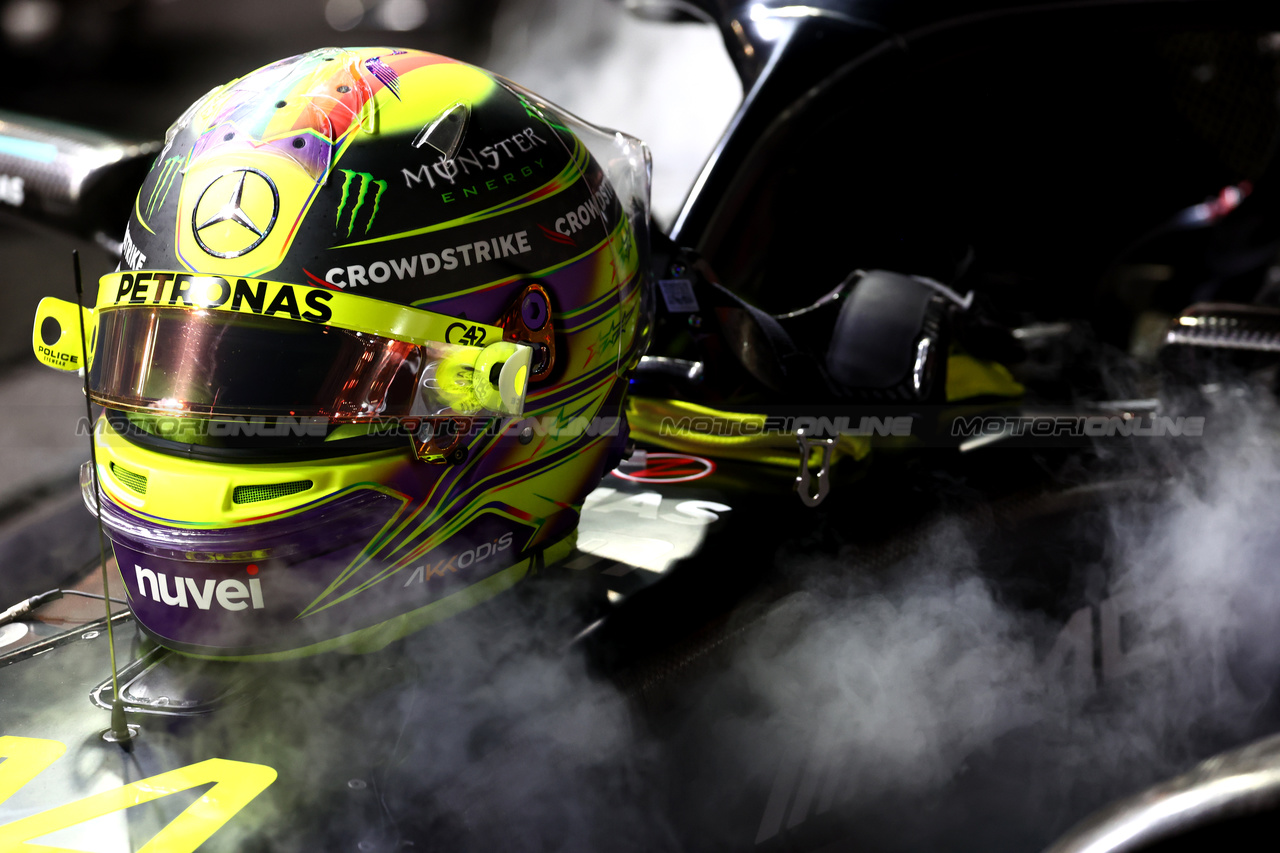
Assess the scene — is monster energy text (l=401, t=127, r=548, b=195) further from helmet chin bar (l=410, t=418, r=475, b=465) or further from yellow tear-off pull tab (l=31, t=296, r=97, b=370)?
yellow tear-off pull tab (l=31, t=296, r=97, b=370)

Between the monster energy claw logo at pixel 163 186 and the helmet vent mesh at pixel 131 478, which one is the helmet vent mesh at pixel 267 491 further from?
the monster energy claw logo at pixel 163 186

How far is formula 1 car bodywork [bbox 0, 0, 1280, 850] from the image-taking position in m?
0.78

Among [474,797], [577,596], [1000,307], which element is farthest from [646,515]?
[1000,307]

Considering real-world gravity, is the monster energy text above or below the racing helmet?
above

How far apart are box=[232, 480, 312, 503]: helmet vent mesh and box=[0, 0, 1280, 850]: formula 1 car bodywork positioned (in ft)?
0.46

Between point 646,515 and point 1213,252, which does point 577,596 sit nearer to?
point 646,515

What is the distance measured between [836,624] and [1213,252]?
1533 millimetres

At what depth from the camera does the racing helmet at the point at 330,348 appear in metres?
0.77

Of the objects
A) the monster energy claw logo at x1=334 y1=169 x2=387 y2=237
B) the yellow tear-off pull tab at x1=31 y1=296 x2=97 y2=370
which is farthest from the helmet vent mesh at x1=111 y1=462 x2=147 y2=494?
the monster energy claw logo at x1=334 y1=169 x2=387 y2=237

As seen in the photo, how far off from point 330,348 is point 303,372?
0.09 ft

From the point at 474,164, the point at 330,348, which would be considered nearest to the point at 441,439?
the point at 330,348

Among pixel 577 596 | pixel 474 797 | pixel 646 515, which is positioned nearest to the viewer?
pixel 474 797

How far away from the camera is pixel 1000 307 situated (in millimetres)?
2090

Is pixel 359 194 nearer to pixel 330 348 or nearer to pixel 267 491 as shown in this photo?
pixel 330 348
